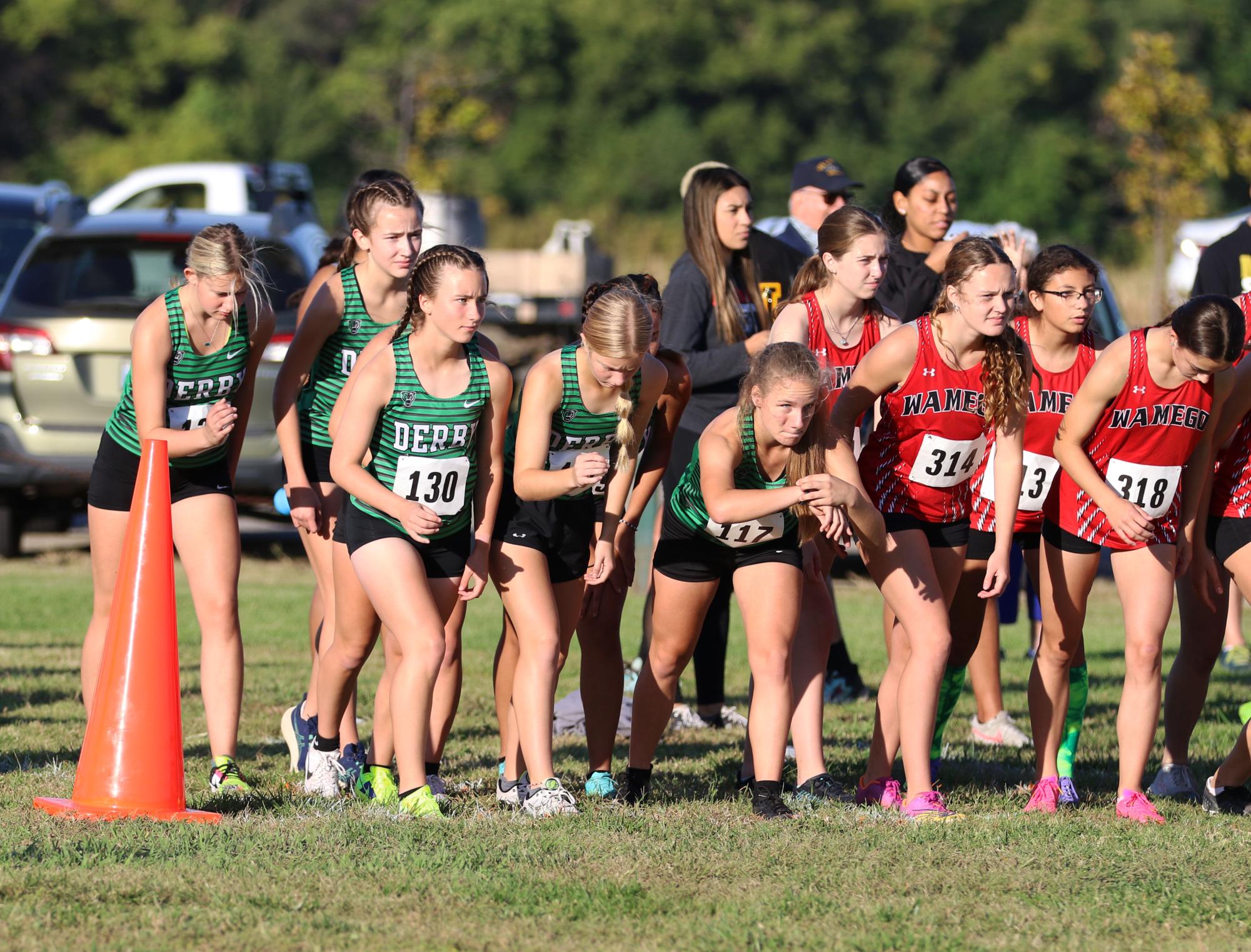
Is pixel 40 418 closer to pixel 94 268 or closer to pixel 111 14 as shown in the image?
pixel 94 268

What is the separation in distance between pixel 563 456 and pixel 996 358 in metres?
1.40

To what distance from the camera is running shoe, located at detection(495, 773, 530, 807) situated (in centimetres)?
582

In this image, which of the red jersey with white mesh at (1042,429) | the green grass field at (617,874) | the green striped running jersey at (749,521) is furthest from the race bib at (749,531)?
the green grass field at (617,874)

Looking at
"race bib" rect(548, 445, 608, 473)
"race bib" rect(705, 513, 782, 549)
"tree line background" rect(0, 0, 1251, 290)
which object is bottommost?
"race bib" rect(705, 513, 782, 549)

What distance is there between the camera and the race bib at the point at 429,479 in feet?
18.2

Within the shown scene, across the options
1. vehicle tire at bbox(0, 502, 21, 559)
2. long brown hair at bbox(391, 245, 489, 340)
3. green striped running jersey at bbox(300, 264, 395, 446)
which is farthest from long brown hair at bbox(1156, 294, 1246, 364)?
vehicle tire at bbox(0, 502, 21, 559)

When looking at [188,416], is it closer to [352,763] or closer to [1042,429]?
[352,763]

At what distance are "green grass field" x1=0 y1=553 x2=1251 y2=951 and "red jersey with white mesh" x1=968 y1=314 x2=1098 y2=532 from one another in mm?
1027

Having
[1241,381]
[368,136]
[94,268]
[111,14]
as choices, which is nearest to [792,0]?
[368,136]

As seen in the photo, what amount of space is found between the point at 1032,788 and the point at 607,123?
49.8 m

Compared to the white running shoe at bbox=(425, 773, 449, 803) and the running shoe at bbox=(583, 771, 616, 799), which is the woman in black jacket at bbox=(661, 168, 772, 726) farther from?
the white running shoe at bbox=(425, 773, 449, 803)

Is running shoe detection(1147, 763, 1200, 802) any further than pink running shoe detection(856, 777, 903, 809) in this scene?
Yes

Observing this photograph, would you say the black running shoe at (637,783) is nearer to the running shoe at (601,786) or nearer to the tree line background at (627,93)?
the running shoe at (601,786)

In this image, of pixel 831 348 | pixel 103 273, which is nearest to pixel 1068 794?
pixel 831 348
